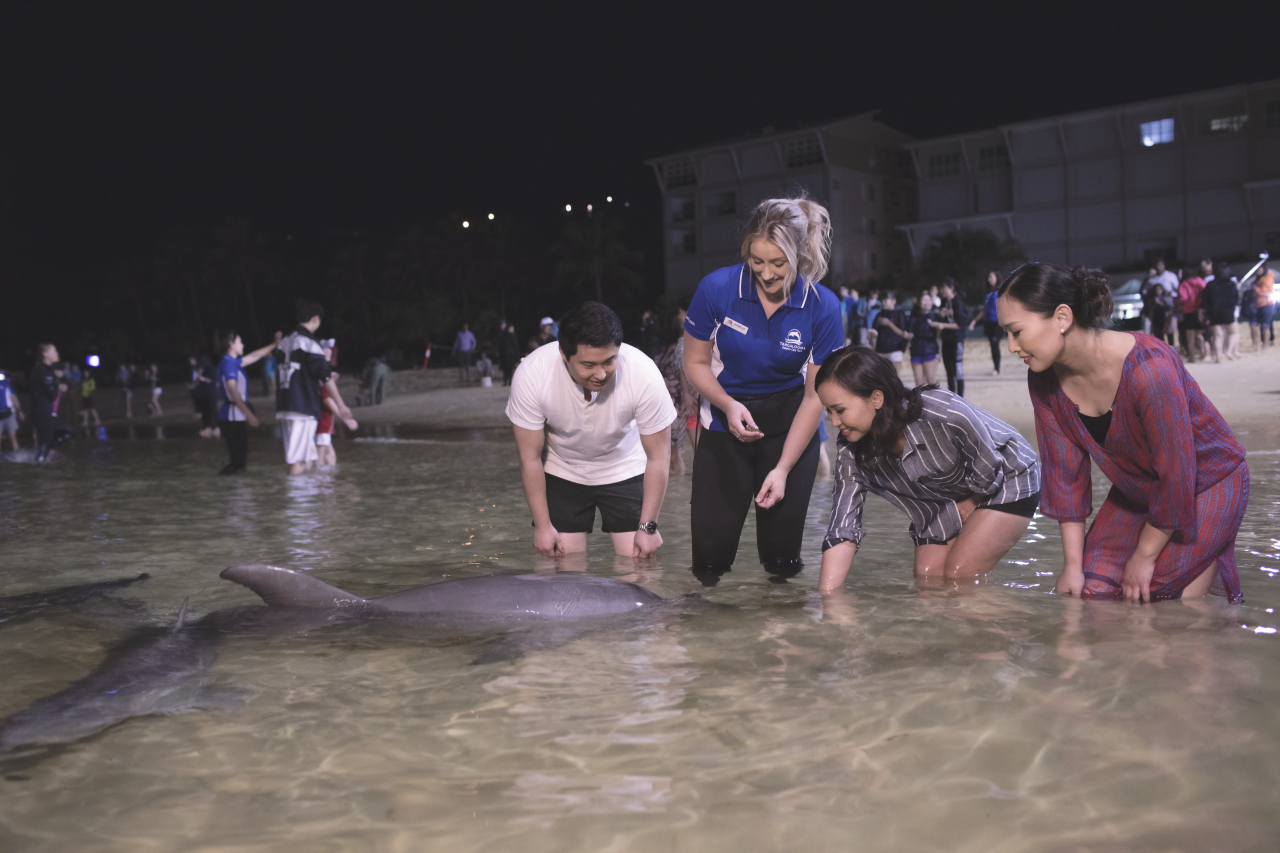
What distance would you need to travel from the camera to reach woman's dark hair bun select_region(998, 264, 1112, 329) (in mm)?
3625

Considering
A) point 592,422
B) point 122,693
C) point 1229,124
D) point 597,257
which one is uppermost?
point 1229,124

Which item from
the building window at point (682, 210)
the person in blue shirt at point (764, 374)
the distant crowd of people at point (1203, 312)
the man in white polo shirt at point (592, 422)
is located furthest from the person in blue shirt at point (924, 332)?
the building window at point (682, 210)

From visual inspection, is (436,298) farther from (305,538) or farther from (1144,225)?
(305,538)

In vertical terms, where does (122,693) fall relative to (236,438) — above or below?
below

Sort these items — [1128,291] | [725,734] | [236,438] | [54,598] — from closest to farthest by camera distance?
[725,734]
[54,598]
[236,438]
[1128,291]

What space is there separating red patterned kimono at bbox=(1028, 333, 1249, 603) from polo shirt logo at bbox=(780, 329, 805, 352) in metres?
1.10

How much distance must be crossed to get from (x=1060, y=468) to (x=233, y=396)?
32.2ft

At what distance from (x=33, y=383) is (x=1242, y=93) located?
45971 millimetres

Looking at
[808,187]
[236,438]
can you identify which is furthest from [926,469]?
[808,187]

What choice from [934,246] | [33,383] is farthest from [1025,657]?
[934,246]

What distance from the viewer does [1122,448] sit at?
3912mm

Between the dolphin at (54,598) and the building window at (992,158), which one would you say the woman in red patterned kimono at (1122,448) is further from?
the building window at (992,158)

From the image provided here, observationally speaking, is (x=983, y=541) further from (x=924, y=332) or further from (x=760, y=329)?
(x=924, y=332)

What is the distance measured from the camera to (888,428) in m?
4.24
